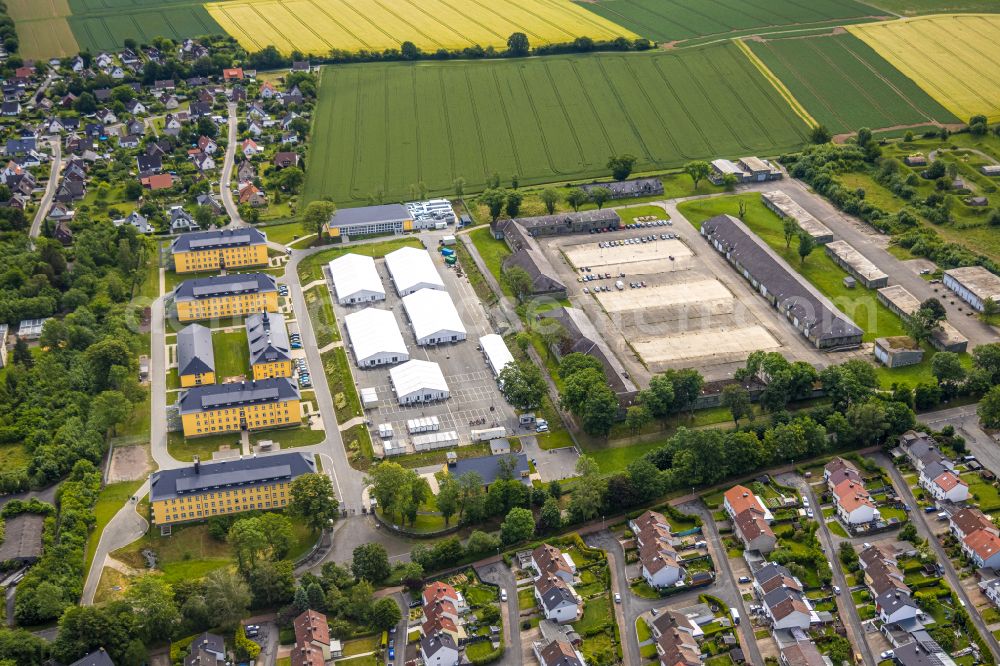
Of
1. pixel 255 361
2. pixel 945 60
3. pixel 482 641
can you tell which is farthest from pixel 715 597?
pixel 945 60

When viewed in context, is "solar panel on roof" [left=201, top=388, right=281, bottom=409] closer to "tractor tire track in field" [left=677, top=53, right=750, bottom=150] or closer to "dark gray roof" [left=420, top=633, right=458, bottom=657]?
"dark gray roof" [left=420, top=633, right=458, bottom=657]

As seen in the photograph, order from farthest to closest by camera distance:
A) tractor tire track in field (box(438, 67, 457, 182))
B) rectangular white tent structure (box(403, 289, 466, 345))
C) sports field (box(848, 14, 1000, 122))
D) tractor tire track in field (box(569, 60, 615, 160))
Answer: sports field (box(848, 14, 1000, 122)), tractor tire track in field (box(569, 60, 615, 160)), tractor tire track in field (box(438, 67, 457, 182)), rectangular white tent structure (box(403, 289, 466, 345))

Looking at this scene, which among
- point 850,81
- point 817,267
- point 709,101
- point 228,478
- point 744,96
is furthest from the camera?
point 850,81

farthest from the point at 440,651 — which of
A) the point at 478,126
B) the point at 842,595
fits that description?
the point at 478,126

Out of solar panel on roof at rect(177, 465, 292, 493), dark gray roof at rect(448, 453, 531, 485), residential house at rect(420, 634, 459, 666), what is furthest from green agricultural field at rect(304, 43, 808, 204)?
residential house at rect(420, 634, 459, 666)

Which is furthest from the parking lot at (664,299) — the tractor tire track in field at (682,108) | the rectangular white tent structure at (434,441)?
the tractor tire track in field at (682,108)

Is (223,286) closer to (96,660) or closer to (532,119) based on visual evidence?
(96,660)

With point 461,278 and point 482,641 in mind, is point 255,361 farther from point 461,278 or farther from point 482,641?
point 482,641
